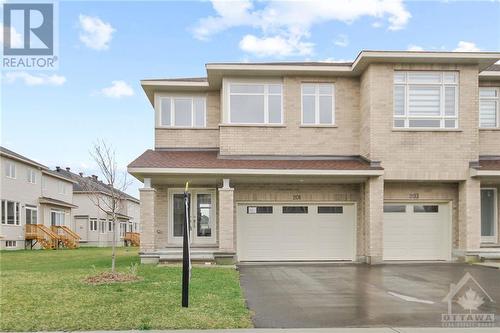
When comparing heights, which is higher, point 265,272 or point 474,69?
point 474,69

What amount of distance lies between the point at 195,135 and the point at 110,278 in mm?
9048

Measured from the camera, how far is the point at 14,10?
14391mm

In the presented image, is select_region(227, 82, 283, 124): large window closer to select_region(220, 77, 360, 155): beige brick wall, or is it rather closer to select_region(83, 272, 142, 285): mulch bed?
select_region(220, 77, 360, 155): beige brick wall

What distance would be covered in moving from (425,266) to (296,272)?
503 centimetres

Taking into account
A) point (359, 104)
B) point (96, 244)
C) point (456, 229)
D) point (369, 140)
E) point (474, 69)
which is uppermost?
point (474, 69)

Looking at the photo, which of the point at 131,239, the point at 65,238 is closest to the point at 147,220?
the point at 65,238

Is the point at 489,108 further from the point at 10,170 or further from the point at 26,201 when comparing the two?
the point at 26,201

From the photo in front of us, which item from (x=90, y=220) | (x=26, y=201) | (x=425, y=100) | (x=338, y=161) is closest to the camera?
(x=425, y=100)

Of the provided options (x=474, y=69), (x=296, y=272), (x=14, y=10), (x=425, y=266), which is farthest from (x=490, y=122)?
(x=14, y=10)

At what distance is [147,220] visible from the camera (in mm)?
16797

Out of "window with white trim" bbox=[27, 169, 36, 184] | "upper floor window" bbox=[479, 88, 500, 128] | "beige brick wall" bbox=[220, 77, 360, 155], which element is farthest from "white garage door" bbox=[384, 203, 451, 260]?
"window with white trim" bbox=[27, 169, 36, 184]

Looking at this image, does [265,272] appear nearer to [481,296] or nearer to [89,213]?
[481,296]

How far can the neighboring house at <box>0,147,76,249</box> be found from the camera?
31.2 metres

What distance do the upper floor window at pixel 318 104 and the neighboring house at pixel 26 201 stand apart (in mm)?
20923
